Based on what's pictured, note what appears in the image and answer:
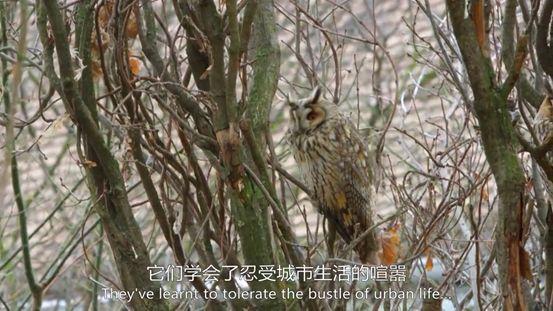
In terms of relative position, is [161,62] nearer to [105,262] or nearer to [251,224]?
[251,224]

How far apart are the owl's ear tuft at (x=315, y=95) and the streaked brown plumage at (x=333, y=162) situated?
0.29ft

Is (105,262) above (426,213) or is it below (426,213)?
above

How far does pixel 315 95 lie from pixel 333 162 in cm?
56

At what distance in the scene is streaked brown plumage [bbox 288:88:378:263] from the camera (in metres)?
4.15

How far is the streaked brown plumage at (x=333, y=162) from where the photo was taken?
4148mm

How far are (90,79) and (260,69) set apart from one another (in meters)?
0.46

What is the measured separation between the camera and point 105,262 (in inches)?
251

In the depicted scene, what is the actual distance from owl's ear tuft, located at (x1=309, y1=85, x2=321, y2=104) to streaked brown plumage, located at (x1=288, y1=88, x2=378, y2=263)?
90 millimetres

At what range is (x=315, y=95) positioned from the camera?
12.6 feet

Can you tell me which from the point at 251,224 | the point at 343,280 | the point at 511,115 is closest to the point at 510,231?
the point at 511,115

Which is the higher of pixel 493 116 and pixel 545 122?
pixel 545 122

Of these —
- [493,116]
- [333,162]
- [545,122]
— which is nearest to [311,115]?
[333,162]

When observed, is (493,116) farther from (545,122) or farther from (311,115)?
(311,115)

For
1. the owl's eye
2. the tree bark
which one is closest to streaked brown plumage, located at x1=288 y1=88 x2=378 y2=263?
the owl's eye
